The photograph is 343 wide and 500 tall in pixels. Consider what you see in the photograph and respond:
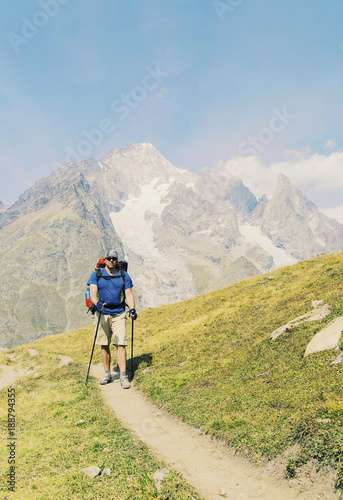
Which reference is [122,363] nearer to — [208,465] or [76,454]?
[76,454]

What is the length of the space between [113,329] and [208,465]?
25.8ft

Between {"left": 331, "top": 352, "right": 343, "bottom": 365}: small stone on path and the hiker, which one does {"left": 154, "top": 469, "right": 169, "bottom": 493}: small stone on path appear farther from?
the hiker

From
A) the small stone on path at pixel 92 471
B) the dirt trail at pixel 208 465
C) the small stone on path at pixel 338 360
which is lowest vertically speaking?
the dirt trail at pixel 208 465

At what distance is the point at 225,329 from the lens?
17594mm

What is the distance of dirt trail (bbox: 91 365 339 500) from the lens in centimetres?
562

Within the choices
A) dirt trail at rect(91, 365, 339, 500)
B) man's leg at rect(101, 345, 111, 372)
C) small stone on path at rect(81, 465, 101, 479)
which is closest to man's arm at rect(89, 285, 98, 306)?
man's leg at rect(101, 345, 111, 372)

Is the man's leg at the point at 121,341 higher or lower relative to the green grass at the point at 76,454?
higher

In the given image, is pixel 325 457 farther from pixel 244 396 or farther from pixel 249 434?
pixel 244 396

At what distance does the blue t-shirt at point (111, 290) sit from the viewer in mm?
13633

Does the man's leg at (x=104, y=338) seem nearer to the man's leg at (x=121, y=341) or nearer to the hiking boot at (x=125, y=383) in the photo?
the man's leg at (x=121, y=341)

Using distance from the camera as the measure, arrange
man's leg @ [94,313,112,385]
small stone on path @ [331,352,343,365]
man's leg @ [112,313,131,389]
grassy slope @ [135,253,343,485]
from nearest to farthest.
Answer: grassy slope @ [135,253,343,485] → small stone on path @ [331,352,343,365] → man's leg @ [112,313,131,389] → man's leg @ [94,313,112,385]

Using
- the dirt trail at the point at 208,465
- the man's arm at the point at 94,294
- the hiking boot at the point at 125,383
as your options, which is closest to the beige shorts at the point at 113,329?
the man's arm at the point at 94,294

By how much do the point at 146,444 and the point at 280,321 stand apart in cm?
977

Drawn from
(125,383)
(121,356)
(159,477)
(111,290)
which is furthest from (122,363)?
(159,477)
